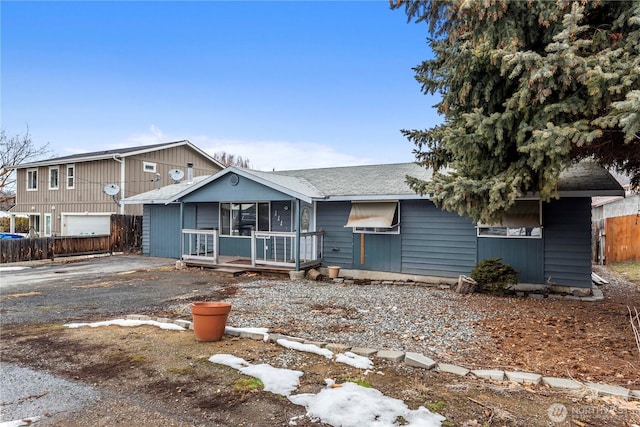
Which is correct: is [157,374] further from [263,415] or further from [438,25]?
[438,25]

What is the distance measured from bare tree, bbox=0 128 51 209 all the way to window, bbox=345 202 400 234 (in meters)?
28.2

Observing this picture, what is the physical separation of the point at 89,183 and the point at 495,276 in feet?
65.8

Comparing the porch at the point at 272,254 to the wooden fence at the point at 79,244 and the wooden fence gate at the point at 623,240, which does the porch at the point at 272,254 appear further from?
the wooden fence gate at the point at 623,240

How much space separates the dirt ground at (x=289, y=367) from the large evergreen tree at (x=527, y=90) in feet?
6.49

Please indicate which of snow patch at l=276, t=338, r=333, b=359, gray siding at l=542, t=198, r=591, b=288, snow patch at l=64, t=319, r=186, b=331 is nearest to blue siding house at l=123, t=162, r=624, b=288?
gray siding at l=542, t=198, r=591, b=288

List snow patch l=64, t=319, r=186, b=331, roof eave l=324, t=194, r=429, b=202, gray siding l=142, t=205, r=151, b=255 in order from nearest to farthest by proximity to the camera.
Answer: snow patch l=64, t=319, r=186, b=331
roof eave l=324, t=194, r=429, b=202
gray siding l=142, t=205, r=151, b=255

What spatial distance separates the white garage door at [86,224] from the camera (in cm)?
1975

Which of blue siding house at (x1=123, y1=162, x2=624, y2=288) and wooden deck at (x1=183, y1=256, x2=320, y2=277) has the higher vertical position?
blue siding house at (x1=123, y1=162, x2=624, y2=288)

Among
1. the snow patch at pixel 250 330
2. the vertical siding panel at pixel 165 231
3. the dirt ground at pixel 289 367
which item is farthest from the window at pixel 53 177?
the snow patch at pixel 250 330

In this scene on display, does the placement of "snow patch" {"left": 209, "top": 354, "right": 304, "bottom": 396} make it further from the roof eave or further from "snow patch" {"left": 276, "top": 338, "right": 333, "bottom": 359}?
the roof eave

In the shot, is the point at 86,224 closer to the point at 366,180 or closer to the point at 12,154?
the point at 12,154

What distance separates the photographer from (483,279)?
838 cm

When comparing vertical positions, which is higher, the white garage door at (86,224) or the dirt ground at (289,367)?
the white garage door at (86,224)

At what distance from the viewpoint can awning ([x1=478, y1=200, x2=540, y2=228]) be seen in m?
8.54
